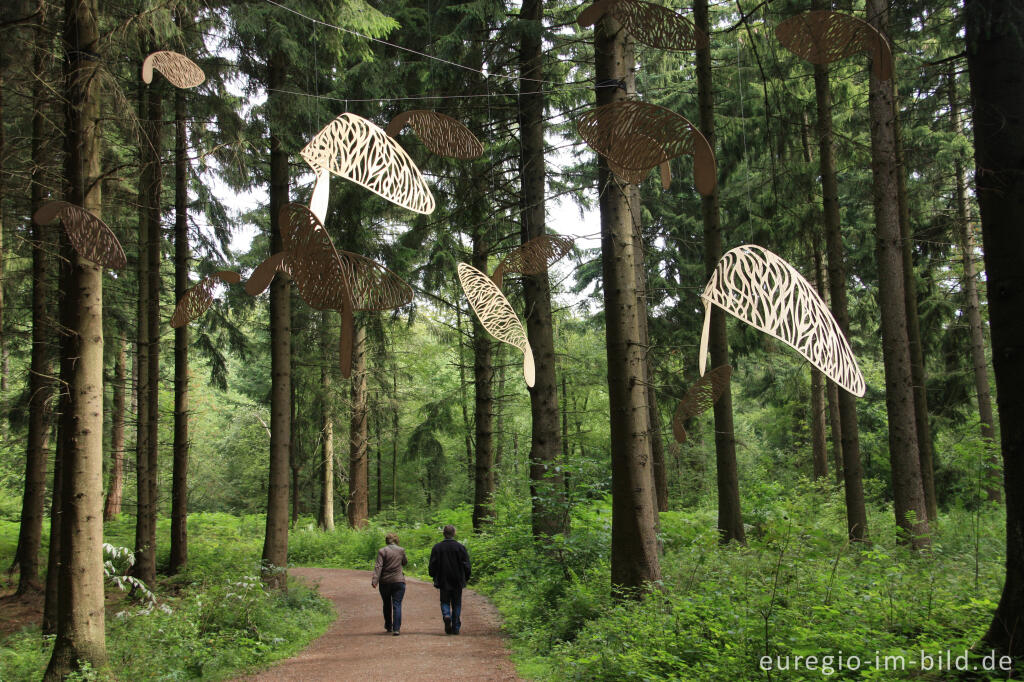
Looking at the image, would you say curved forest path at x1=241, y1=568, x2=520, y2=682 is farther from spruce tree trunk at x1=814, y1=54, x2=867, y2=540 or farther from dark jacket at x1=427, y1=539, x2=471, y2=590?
spruce tree trunk at x1=814, y1=54, x2=867, y2=540

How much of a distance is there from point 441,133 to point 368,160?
1103 millimetres

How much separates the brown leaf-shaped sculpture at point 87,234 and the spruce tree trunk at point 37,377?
452 cm

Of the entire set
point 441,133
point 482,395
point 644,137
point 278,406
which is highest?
point 441,133

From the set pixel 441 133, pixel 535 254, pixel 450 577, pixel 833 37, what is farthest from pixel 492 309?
pixel 450 577

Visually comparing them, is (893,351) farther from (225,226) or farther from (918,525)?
(225,226)

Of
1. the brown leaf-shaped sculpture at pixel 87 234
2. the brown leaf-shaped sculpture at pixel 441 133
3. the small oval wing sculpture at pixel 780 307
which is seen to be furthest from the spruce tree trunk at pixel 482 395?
the small oval wing sculpture at pixel 780 307

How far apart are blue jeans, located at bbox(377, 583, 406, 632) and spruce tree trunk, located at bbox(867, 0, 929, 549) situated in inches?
283

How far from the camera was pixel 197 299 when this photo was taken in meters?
4.64

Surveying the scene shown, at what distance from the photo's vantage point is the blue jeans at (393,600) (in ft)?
30.9

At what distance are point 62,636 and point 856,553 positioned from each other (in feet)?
31.4

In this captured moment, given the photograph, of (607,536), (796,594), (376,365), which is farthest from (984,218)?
(376,365)

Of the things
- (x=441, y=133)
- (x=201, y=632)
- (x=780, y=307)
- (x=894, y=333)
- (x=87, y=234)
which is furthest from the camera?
(x=894, y=333)

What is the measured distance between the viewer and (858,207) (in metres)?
17.0

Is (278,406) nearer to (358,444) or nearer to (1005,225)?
(1005,225)
